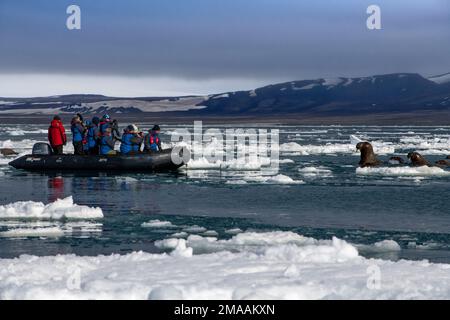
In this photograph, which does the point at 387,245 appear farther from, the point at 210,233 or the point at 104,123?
the point at 104,123

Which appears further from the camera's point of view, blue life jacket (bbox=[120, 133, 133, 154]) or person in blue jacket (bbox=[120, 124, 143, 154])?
blue life jacket (bbox=[120, 133, 133, 154])

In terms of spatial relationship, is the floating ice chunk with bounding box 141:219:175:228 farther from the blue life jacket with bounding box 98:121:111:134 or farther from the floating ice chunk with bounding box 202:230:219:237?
the blue life jacket with bounding box 98:121:111:134

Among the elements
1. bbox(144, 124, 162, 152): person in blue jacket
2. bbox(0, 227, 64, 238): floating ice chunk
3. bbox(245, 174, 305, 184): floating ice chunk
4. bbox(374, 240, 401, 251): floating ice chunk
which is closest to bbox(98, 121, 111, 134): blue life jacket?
bbox(144, 124, 162, 152): person in blue jacket

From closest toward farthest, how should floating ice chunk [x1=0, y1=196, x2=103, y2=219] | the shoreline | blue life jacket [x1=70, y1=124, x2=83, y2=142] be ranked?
floating ice chunk [x1=0, y1=196, x2=103, y2=219], blue life jacket [x1=70, y1=124, x2=83, y2=142], the shoreline

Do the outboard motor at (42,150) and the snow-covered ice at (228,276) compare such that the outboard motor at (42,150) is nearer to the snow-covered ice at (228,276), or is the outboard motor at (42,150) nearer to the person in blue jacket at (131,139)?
the person in blue jacket at (131,139)

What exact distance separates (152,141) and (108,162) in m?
1.68

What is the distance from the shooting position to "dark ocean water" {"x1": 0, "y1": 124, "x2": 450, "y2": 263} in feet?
35.6

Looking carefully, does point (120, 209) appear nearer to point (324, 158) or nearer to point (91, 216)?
point (91, 216)

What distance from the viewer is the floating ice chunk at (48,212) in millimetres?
12930

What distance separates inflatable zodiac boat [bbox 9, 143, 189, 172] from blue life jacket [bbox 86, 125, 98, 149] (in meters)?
0.59

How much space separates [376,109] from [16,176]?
170818 millimetres

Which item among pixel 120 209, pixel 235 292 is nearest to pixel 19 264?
pixel 235 292

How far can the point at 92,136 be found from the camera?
22531 mm

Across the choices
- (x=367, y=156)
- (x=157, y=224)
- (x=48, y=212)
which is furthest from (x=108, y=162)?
(x=157, y=224)
